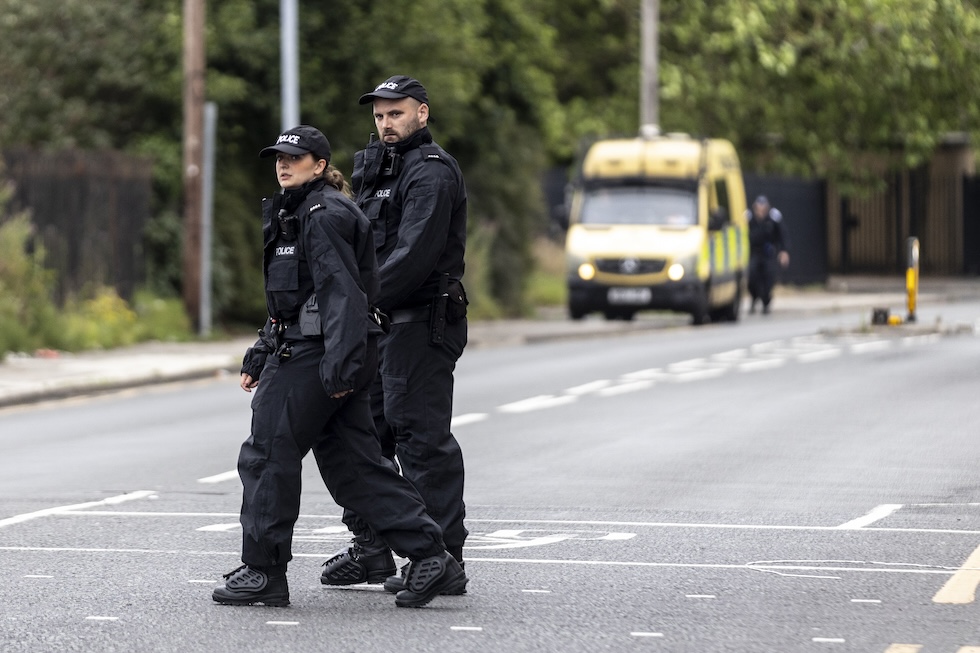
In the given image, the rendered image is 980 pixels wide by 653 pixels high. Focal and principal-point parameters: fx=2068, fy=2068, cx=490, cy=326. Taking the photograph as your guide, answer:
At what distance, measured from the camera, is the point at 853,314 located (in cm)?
3303

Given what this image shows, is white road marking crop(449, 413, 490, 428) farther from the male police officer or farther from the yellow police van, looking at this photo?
the yellow police van

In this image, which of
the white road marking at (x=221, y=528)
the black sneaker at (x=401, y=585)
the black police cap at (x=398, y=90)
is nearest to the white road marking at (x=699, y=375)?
the white road marking at (x=221, y=528)

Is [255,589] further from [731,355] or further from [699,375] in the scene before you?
[731,355]

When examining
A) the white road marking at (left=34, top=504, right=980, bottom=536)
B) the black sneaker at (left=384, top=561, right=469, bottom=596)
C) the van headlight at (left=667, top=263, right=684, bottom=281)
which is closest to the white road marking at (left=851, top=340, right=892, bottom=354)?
the van headlight at (left=667, top=263, right=684, bottom=281)

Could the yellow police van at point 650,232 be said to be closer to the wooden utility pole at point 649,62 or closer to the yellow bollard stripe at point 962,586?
the wooden utility pole at point 649,62

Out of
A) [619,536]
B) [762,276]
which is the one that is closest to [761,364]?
[619,536]

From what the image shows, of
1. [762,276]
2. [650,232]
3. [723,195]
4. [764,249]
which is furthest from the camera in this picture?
[762,276]

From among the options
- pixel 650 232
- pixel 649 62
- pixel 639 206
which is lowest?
pixel 650 232

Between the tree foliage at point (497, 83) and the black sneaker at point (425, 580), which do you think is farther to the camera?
the tree foliage at point (497, 83)

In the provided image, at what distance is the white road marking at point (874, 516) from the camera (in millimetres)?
9922

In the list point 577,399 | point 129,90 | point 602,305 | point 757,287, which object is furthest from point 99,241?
point 757,287

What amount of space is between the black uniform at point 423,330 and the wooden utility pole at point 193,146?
16.5 meters

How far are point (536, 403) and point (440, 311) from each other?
29.0ft

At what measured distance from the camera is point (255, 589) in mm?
7602
